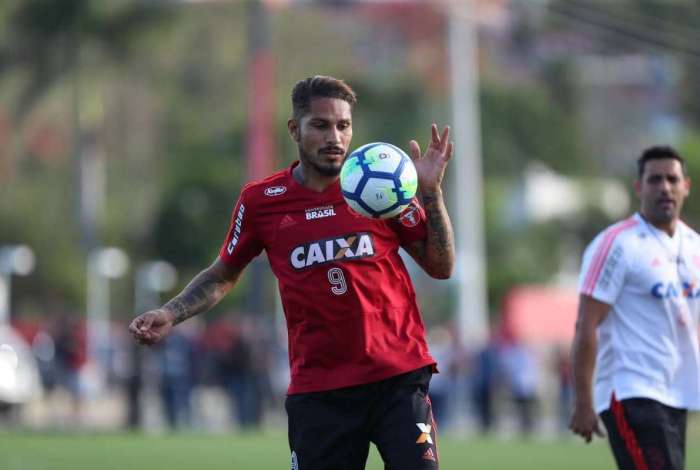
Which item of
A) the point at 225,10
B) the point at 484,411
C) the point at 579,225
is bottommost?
the point at 484,411

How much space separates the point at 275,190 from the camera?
7852mm

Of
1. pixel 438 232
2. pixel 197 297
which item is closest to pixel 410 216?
pixel 438 232

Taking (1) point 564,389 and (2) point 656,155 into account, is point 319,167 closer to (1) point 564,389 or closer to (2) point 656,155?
(2) point 656,155

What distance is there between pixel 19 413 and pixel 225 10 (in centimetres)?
6098

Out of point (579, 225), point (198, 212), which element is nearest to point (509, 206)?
point (579, 225)

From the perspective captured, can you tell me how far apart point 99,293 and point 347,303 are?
177ft

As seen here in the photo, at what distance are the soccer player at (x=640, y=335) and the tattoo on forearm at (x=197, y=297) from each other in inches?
80.2

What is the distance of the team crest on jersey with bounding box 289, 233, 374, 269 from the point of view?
7.58 m

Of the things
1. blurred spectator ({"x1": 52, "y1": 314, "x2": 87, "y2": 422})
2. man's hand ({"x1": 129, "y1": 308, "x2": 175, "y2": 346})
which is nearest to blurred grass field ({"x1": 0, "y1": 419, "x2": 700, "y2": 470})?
blurred spectator ({"x1": 52, "y1": 314, "x2": 87, "y2": 422})

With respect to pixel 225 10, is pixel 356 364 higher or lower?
lower

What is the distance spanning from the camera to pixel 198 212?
6794 cm

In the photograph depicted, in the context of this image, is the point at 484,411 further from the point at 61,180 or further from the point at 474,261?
the point at 61,180

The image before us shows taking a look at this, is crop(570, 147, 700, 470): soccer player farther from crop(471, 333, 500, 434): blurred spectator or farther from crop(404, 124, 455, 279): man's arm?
crop(471, 333, 500, 434): blurred spectator

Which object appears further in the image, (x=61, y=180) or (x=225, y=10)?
(x=225, y=10)
